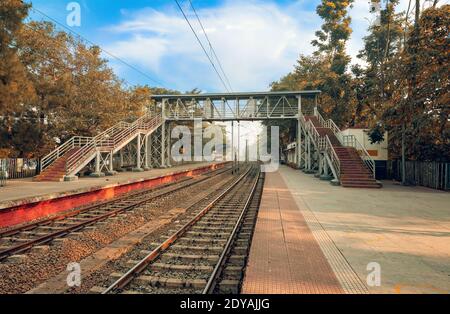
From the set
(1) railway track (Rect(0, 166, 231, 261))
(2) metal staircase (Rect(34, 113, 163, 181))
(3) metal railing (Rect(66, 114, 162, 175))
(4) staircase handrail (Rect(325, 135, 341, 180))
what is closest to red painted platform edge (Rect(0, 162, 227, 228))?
(1) railway track (Rect(0, 166, 231, 261))

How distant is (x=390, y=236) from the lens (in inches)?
304

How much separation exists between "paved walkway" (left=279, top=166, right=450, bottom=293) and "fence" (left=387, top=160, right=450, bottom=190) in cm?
488

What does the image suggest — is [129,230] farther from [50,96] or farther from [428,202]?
[50,96]

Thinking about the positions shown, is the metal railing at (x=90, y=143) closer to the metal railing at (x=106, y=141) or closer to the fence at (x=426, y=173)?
the metal railing at (x=106, y=141)

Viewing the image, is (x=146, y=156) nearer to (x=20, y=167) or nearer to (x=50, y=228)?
(x=20, y=167)

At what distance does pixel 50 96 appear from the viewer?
73.5 ft

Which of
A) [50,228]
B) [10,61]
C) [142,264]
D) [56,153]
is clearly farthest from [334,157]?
[56,153]

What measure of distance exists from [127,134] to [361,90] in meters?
21.5

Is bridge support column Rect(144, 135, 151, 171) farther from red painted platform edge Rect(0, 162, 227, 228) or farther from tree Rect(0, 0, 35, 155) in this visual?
tree Rect(0, 0, 35, 155)

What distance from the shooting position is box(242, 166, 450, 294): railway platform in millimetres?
4777

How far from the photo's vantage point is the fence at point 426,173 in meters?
18.2

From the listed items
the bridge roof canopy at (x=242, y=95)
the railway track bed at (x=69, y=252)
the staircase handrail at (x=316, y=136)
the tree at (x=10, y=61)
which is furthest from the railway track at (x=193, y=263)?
the bridge roof canopy at (x=242, y=95)

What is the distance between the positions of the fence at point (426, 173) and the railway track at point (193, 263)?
48.0 ft
